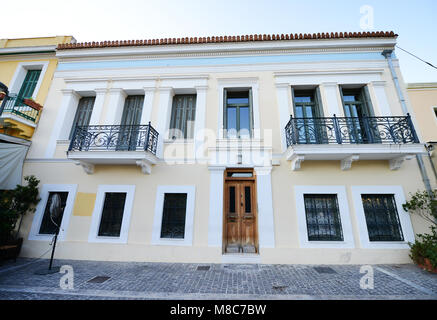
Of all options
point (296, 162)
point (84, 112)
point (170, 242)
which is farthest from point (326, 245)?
point (84, 112)

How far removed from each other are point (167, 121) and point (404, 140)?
321 inches

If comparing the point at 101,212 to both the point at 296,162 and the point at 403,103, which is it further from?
the point at 403,103

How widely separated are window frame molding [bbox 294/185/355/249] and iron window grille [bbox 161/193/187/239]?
387 centimetres

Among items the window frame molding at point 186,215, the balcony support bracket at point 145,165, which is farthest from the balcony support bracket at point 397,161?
the balcony support bracket at point 145,165

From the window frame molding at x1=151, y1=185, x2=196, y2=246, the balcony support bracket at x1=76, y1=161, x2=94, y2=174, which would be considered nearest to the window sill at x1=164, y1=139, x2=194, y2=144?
the window frame molding at x1=151, y1=185, x2=196, y2=246

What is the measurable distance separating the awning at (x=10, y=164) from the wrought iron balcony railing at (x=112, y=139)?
2410mm

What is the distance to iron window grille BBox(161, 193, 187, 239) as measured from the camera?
5.98 meters

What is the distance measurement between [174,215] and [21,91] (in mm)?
9384

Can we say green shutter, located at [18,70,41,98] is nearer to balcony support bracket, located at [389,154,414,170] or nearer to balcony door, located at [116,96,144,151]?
balcony door, located at [116,96,144,151]

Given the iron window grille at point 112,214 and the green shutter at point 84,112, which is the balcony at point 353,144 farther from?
the green shutter at point 84,112

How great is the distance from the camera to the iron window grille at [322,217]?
5688mm

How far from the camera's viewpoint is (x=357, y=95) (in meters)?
7.37

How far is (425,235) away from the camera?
539cm
